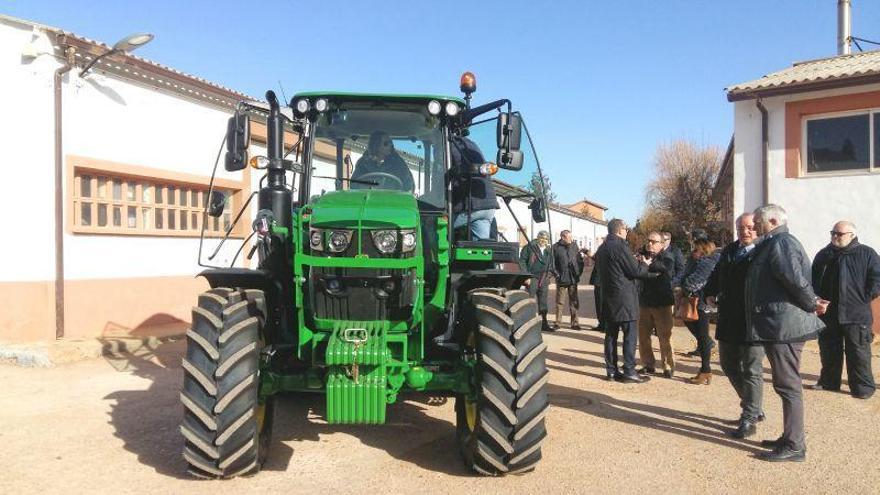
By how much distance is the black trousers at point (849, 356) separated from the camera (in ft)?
22.2

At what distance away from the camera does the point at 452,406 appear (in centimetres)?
624

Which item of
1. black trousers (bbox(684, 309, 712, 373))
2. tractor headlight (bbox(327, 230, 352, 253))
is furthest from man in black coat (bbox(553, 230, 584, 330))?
tractor headlight (bbox(327, 230, 352, 253))

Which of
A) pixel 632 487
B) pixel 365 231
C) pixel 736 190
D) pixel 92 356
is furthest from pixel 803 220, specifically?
pixel 92 356

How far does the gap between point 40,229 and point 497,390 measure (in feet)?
24.7

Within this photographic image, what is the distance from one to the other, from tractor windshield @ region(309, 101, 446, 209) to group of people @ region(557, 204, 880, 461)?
2529 mm

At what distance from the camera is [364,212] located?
439 cm

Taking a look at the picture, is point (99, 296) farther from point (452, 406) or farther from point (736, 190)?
point (736, 190)

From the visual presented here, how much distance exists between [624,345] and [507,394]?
12.3ft

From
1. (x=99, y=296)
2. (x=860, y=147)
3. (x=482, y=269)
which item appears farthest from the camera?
Result: (x=860, y=147)

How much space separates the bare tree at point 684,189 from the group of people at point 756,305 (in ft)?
61.6

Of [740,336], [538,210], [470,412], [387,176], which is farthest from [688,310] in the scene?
[387,176]

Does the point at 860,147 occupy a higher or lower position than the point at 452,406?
higher

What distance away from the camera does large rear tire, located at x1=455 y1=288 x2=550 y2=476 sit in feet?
13.5

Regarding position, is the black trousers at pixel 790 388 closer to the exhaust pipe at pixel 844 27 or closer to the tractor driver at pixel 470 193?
the tractor driver at pixel 470 193
